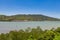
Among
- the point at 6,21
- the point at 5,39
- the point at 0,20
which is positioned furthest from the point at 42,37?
the point at 6,21

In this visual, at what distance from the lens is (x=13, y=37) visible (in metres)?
12.6

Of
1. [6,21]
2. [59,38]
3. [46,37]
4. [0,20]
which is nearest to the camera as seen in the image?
[59,38]

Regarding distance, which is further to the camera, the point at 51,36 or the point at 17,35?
the point at 17,35

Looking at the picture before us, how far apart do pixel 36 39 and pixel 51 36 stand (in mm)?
849

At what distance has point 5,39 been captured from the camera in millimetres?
12844

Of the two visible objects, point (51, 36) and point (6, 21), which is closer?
point (51, 36)

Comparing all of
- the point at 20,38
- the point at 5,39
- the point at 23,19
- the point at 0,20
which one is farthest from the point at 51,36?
the point at 0,20

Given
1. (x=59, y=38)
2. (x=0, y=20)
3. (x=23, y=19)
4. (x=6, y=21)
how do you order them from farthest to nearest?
1. (x=6, y=21)
2. (x=0, y=20)
3. (x=23, y=19)
4. (x=59, y=38)

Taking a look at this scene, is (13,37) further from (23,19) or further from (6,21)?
(6,21)

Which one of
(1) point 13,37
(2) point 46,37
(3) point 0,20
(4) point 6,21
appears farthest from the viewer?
(4) point 6,21

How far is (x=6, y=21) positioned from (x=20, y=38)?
19682 millimetres

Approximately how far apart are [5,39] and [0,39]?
33cm

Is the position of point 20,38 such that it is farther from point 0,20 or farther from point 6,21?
point 6,21

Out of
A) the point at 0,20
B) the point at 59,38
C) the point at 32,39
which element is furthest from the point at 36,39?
the point at 0,20
